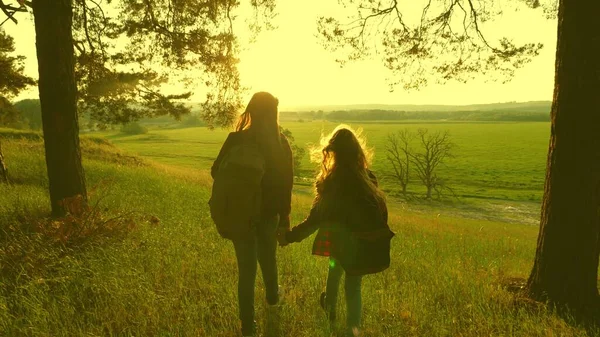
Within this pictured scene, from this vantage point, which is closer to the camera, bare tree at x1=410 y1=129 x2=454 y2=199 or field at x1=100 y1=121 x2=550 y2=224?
bare tree at x1=410 y1=129 x2=454 y2=199

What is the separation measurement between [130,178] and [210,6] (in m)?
6.19

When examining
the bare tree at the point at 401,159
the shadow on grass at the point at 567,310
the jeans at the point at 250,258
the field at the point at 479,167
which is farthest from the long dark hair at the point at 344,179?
the bare tree at the point at 401,159

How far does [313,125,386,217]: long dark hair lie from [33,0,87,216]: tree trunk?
3.98 m

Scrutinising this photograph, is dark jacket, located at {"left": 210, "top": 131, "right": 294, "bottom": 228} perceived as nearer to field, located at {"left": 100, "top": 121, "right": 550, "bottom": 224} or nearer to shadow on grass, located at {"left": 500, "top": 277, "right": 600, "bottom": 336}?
shadow on grass, located at {"left": 500, "top": 277, "right": 600, "bottom": 336}

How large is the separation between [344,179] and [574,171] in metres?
2.42

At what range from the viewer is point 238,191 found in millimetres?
3158

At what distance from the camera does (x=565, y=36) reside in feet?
13.3

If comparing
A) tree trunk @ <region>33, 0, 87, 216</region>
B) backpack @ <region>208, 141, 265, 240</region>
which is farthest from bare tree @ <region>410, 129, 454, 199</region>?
backpack @ <region>208, 141, 265, 240</region>

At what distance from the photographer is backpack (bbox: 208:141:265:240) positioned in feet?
10.4

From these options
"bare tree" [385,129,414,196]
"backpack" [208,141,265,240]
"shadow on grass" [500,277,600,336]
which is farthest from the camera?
"bare tree" [385,129,414,196]

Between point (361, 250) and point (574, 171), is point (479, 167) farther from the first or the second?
point (361, 250)

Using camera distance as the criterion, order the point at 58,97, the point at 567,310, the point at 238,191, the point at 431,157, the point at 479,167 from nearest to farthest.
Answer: the point at 238,191 < the point at 567,310 < the point at 58,97 < the point at 431,157 < the point at 479,167

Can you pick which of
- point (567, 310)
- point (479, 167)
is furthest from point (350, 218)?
point (479, 167)

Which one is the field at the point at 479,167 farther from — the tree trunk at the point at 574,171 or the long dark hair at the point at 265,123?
the long dark hair at the point at 265,123
